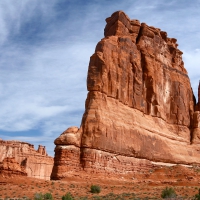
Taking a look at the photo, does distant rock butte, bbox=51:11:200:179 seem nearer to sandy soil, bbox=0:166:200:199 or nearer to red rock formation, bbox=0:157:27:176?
sandy soil, bbox=0:166:200:199

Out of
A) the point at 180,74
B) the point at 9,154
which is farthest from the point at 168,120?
the point at 9,154

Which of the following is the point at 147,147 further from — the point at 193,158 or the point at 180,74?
the point at 180,74

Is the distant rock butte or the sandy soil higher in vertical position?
the distant rock butte

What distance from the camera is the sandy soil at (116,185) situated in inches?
1131

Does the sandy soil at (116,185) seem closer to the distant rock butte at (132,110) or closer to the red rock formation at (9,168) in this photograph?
the red rock formation at (9,168)

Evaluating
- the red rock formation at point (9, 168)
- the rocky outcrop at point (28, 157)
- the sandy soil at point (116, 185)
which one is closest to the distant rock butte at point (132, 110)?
the sandy soil at point (116, 185)

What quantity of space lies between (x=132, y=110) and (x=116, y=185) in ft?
41.5

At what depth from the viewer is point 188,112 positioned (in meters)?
58.0

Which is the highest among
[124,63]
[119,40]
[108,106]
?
[119,40]

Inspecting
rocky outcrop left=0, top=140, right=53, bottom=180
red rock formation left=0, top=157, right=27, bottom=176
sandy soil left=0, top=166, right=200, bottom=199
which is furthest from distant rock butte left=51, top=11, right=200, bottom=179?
rocky outcrop left=0, top=140, right=53, bottom=180

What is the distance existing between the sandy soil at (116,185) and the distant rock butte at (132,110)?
1.37 m

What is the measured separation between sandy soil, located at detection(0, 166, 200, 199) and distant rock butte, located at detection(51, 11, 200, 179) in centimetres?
137

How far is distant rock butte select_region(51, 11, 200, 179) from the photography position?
39.1 m

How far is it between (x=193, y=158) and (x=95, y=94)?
2014cm
